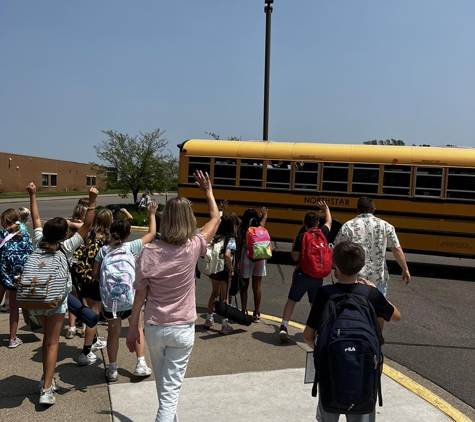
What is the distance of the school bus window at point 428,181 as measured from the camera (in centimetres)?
976

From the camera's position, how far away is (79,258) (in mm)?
4363

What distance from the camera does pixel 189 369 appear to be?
4336 mm

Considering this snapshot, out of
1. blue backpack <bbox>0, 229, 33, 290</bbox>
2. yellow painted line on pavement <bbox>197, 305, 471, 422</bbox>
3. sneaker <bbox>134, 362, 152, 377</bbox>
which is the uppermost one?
blue backpack <bbox>0, 229, 33, 290</bbox>

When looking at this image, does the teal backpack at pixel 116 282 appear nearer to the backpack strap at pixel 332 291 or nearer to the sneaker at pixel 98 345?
the sneaker at pixel 98 345

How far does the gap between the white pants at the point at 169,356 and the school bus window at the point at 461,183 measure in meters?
8.51

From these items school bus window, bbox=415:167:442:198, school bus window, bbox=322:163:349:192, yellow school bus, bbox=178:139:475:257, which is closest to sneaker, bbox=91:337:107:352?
yellow school bus, bbox=178:139:475:257

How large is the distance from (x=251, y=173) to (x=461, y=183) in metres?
4.61

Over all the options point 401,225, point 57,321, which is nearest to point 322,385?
point 57,321

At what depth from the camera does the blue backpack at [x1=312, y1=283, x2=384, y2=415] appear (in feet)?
7.25

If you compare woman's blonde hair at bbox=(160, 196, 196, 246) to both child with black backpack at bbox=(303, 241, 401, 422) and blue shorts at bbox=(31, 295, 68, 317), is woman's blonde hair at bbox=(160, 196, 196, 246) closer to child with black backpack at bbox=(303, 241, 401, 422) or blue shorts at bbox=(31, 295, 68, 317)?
child with black backpack at bbox=(303, 241, 401, 422)

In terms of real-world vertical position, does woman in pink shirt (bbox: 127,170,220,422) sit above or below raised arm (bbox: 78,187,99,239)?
below

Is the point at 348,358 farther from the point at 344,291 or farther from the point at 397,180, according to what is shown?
the point at 397,180

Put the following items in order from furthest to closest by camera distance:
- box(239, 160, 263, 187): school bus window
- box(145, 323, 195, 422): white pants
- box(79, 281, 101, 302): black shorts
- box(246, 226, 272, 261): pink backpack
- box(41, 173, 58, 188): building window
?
box(41, 173, 58, 188): building window
box(239, 160, 263, 187): school bus window
box(246, 226, 272, 261): pink backpack
box(79, 281, 101, 302): black shorts
box(145, 323, 195, 422): white pants

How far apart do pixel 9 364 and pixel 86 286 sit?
1033 millimetres
